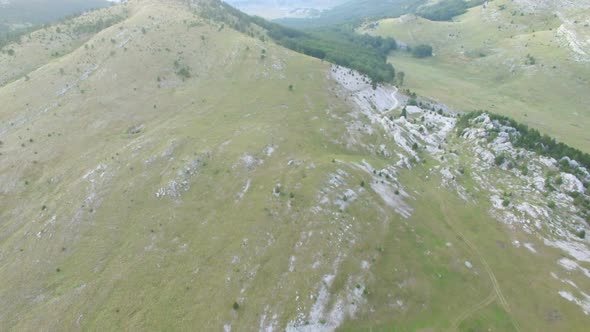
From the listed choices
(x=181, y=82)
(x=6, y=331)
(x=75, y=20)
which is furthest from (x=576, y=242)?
(x=75, y=20)

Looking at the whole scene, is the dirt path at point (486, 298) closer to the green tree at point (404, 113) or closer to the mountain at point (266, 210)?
the mountain at point (266, 210)

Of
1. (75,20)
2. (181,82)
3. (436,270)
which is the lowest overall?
(436,270)

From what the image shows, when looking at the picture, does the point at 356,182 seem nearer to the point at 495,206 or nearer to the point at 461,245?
the point at 461,245

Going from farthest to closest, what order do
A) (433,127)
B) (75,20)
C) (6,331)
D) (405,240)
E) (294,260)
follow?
(75,20), (433,127), (405,240), (294,260), (6,331)

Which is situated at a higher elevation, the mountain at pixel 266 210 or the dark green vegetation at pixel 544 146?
the dark green vegetation at pixel 544 146

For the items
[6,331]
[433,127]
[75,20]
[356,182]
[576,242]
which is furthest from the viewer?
[75,20]

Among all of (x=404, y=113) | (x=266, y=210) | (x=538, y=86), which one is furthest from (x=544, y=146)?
(x=538, y=86)

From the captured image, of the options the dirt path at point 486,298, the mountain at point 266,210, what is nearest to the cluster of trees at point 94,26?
the mountain at point 266,210

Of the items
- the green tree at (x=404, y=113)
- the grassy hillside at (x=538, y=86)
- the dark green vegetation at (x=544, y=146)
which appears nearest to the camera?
the dark green vegetation at (x=544, y=146)

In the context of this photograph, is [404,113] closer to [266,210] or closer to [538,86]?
[266,210]
